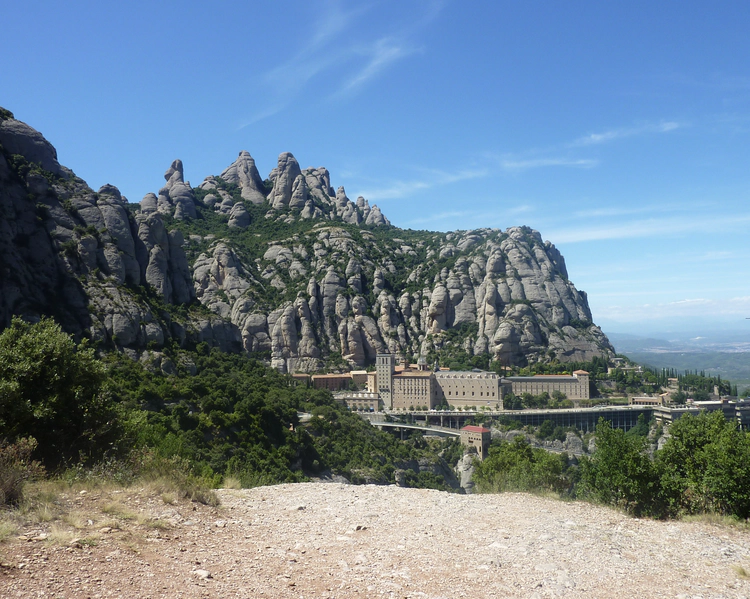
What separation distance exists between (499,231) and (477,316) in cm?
3537

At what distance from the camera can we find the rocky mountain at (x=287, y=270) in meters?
42.1

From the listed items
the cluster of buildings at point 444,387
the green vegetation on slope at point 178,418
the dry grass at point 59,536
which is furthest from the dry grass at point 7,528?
the cluster of buildings at point 444,387

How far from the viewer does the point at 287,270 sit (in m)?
119

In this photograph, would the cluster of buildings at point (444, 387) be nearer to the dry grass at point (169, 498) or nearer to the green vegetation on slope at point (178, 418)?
the green vegetation on slope at point (178, 418)

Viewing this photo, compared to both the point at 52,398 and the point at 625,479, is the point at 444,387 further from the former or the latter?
the point at 52,398

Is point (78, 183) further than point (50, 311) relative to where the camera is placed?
Yes

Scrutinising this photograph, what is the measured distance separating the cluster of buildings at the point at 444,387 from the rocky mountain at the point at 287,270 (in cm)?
1266

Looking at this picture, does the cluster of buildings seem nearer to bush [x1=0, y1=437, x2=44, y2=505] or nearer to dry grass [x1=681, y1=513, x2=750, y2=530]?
dry grass [x1=681, y1=513, x2=750, y2=530]

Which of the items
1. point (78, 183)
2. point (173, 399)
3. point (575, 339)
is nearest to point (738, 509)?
point (173, 399)

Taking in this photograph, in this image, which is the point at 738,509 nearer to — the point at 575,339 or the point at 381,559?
the point at 381,559

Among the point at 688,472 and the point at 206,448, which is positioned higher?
the point at 688,472

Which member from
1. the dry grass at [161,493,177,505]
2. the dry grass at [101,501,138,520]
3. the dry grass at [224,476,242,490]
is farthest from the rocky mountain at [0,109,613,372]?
the dry grass at [101,501,138,520]

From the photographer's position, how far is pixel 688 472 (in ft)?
43.4

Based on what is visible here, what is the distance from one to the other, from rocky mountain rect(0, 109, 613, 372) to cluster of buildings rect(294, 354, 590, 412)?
41.5 feet
